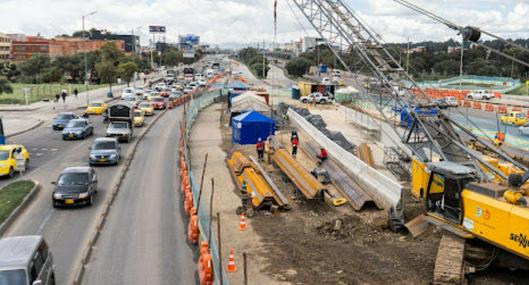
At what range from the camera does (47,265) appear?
516 inches

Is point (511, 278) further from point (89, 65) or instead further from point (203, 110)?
point (89, 65)

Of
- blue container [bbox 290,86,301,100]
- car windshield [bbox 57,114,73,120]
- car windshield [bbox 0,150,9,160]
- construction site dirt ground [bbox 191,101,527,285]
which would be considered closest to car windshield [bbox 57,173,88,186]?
construction site dirt ground [bbox 191,101,527,285]

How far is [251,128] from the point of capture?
38.1 m

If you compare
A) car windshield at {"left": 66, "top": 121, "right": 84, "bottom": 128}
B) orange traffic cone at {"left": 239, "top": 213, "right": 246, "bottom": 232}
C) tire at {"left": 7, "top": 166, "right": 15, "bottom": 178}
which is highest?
car windshield at {"left": 66, "top": 121, "right": 84, "bottom": 128}

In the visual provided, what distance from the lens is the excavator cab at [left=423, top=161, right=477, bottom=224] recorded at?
51.0 feet

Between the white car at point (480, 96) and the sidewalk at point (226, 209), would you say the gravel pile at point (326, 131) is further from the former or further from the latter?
the white car at point (480, 96)

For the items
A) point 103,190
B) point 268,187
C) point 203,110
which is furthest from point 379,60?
point 203,110

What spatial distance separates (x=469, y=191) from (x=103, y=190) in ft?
54.7

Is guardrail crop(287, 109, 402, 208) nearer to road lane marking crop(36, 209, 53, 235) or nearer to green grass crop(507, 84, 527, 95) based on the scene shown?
road lane marking crop(36, 209, 53, 235)

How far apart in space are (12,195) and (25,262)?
1276 cm

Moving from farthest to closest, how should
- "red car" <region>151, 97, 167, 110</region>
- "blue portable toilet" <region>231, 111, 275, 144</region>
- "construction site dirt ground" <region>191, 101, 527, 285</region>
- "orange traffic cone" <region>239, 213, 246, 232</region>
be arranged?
"red car" <region>151, 97, 167, 110</region> → "blue portable toilet" <region>231, 111, 275, 144</region> → "orange traffic cone" <region>239, 213, 246, 232</region> → "construction site dirt ground" <region>191, 101, 527, 285</region>

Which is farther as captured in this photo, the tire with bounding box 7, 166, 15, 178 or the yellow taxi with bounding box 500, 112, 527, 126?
the yellow taxi with bounding box 500, 112, 527, 126

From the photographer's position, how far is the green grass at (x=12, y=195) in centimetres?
2083

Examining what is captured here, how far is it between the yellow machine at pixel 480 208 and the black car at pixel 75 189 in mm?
13376
